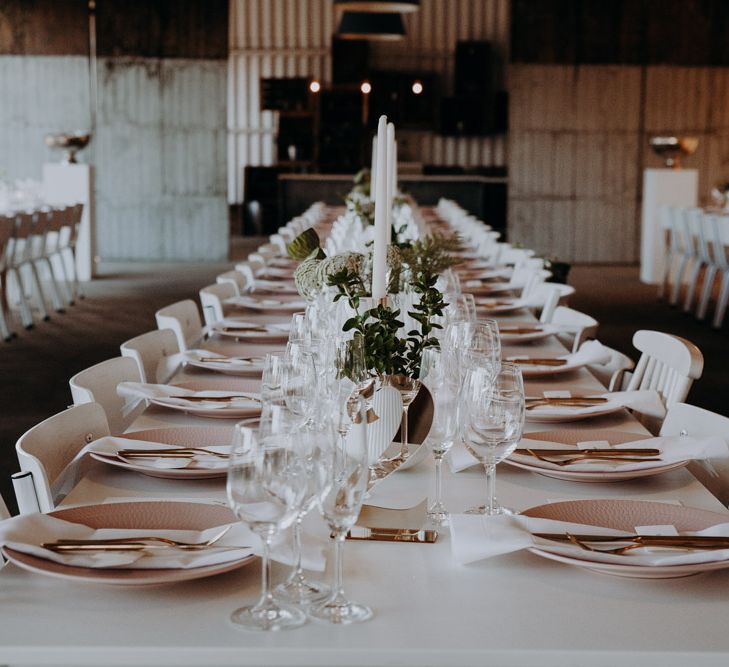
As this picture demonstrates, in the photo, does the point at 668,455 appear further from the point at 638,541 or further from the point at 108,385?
the point at 108,385

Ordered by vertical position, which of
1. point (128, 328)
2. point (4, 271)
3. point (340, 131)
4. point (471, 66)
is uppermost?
point (471, 66)

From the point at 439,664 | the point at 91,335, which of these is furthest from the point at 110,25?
the point at 439,664

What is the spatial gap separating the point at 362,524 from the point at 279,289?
3.39 meters

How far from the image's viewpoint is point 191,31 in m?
15.4

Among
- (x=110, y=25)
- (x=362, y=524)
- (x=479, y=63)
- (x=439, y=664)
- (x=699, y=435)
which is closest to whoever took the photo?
(x=439, y=664)

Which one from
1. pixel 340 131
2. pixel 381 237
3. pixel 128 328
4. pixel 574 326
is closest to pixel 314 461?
pixel 381 237

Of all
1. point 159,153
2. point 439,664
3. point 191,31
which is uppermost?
point 191,31

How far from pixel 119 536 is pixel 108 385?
1401 mm

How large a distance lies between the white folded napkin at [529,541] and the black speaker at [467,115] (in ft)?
61.1

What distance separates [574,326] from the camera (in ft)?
14.2

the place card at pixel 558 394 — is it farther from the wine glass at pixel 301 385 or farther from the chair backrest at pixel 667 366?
the wine glass at pixel 301 385

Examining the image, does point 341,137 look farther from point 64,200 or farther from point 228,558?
→ point 228,558

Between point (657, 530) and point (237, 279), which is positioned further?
point (237, 279)

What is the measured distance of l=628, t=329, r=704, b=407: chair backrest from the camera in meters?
3.27
